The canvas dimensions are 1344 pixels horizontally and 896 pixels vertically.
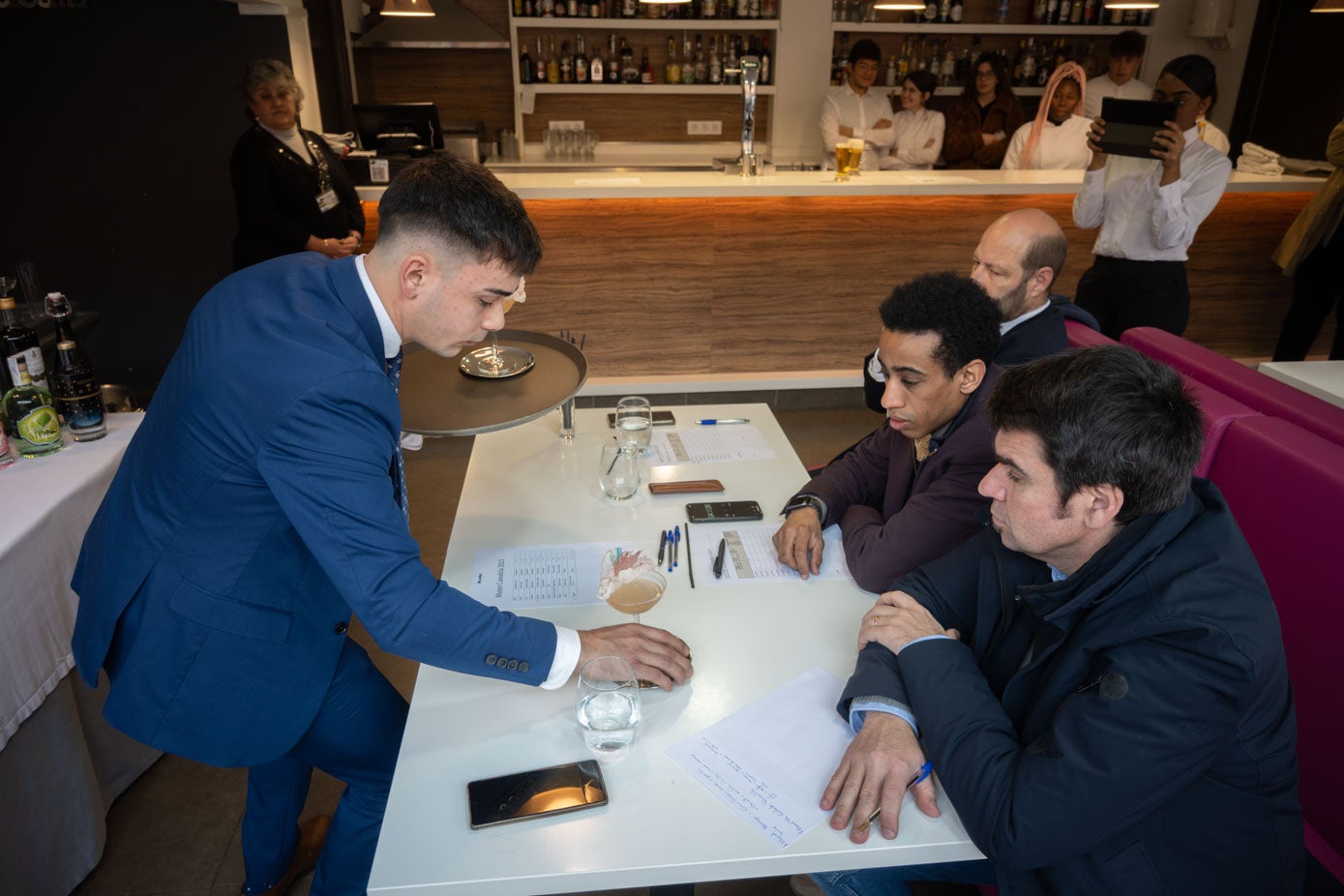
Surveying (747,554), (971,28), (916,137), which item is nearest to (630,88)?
(916,137)

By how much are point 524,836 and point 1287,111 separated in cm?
714

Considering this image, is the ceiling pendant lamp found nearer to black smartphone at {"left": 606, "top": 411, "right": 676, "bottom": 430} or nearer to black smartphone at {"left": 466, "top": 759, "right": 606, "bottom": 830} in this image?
black smartphone at {"left": 606, "top": 411, "right": 676, "bottom": 430}

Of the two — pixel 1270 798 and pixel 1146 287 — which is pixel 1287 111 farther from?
pixel 1270 798

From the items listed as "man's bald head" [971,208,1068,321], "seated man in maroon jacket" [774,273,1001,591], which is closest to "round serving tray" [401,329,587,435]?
"seated man in maroon jacket" [774,273,1001,591]

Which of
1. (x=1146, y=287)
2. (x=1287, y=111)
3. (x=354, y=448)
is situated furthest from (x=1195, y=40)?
(x=354, y=448)

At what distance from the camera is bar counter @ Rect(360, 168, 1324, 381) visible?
425cm

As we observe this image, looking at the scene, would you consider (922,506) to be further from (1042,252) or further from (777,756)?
(1042,252)

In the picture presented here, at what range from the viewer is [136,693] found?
4.56 feet

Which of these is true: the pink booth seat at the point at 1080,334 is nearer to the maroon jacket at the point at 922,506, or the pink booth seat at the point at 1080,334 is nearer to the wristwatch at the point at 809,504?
the maroon jacket at the point at 922,506

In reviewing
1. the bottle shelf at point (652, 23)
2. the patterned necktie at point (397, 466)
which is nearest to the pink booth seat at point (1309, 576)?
the patterned necktie at point (397, 466)

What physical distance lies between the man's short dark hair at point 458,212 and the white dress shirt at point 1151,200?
319cm

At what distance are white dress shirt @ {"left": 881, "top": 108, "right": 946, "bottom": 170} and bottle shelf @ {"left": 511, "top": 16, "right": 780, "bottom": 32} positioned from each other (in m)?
1.09

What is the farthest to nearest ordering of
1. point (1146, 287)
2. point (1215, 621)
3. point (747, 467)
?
point (1146, 287) → point (747, 467) → point (1215, 621)

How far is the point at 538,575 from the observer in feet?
5.50
